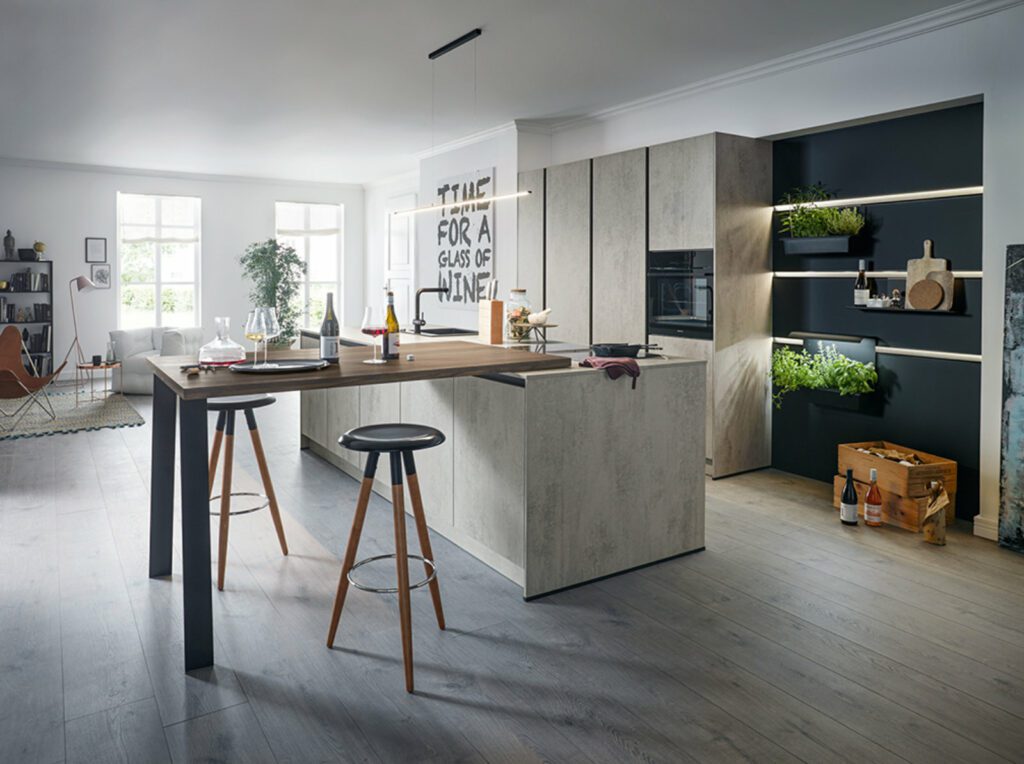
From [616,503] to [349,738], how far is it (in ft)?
5.02

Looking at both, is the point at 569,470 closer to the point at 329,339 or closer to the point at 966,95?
the point at 329,339

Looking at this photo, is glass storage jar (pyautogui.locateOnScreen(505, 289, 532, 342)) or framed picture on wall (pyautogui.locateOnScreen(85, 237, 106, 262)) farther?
framed picture on wall (pyautogui.locateOnScreen(85, 237, 106, 262))

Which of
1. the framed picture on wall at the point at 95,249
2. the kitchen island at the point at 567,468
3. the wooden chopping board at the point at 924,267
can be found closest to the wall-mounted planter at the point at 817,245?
the wooden chopping board at the point at 924,267

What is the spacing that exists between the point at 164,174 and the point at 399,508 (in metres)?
9.20

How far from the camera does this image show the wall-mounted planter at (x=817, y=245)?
4535 millimetres

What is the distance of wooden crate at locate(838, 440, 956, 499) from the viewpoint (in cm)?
395

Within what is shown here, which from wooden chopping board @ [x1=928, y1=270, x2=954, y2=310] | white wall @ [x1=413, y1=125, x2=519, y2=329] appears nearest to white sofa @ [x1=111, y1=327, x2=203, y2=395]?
white wall @ [x1=413, y1=125, x2=519, y2=329]

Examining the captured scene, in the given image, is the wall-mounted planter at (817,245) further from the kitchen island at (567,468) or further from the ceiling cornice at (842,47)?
the kitchen island at (567,468)

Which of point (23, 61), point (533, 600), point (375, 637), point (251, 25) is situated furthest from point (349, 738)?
point (23, 61)

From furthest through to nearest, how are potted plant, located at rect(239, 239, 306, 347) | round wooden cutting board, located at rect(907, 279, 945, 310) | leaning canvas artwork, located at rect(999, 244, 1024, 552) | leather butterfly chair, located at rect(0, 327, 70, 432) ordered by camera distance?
potted plant, located at rect(239, 239, 306, 347), leather butterfly chair, located at rect(0, 327, 70, 432), round wooden cutting board, located at rect(907, 279, 945, 310), leaning canvas artwork, located at rect(999, 244, 1024, 552)

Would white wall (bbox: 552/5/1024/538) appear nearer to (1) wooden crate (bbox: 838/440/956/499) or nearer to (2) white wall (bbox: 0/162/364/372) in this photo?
(1) wooden crate (bbox: 838/440/956/499)

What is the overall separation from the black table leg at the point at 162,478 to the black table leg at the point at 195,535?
1.84 ft

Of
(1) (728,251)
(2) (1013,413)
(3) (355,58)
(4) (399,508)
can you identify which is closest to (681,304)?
(1) (728,251)

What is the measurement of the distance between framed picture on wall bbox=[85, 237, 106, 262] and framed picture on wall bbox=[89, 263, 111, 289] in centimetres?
9
